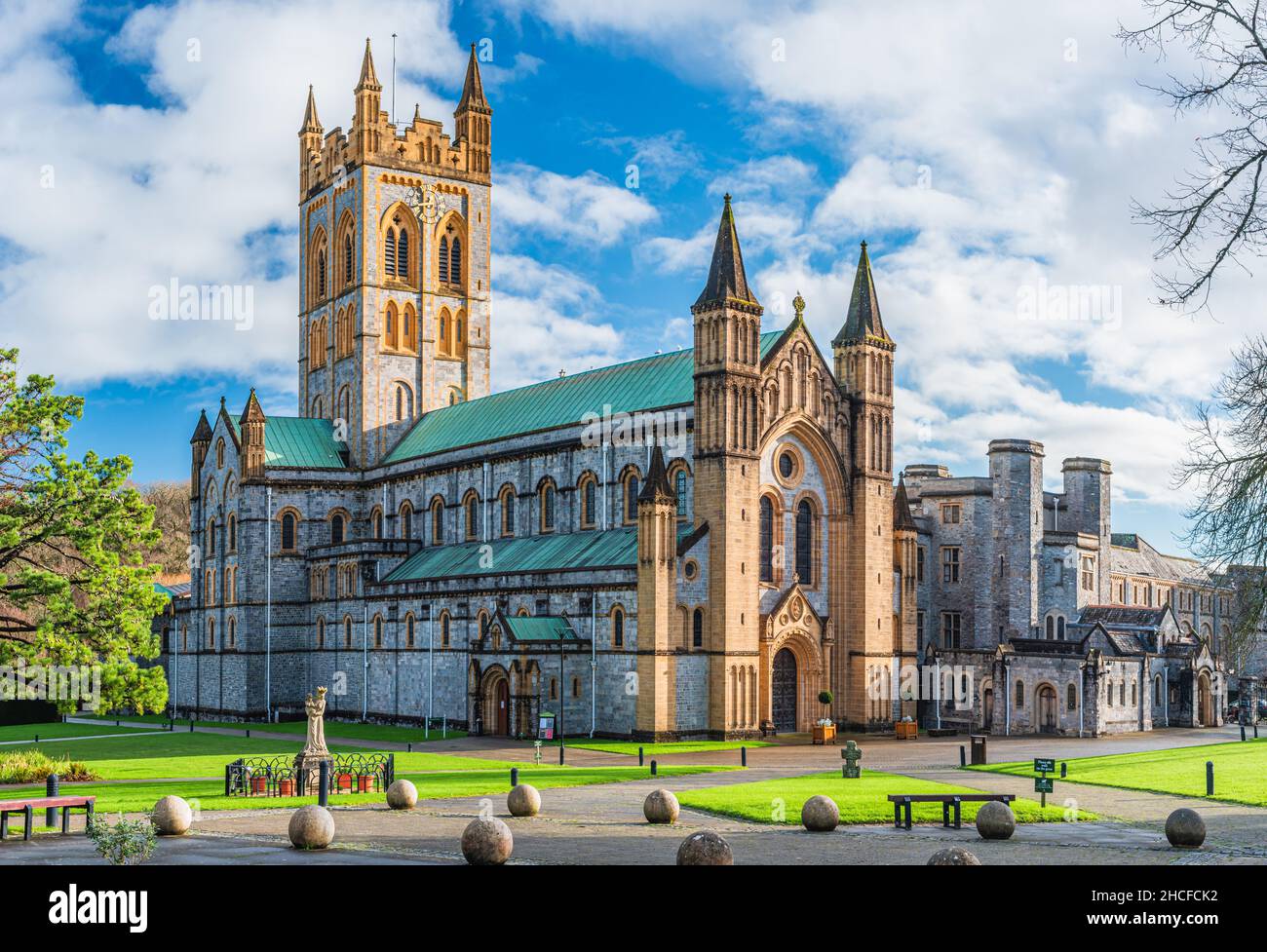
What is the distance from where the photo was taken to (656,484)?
5694cm

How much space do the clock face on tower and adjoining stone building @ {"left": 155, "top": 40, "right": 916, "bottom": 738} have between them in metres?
0.14

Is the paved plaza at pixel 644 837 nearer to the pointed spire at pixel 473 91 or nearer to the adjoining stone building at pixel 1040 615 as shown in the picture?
the adjoining stone building at pixel 1040 615

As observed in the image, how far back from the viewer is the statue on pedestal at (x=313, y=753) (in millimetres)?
36438

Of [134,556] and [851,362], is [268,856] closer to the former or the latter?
[134,556]

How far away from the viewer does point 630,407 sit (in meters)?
66.3

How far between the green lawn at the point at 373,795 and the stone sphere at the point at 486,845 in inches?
433

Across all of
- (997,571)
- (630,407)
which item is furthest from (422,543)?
(997,571)

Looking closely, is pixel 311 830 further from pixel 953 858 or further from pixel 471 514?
pixel 471 514

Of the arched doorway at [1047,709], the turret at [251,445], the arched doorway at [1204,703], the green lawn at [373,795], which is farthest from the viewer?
the turret at [251,445]

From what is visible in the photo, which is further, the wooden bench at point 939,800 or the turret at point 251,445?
the turret at point 251,445

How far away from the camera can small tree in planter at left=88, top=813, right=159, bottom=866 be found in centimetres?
2145

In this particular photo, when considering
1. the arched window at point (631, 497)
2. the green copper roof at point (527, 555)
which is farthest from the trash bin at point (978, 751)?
the arched window at point (631, 497)

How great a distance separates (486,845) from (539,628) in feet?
122

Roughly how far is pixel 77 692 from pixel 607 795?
1539 cm
